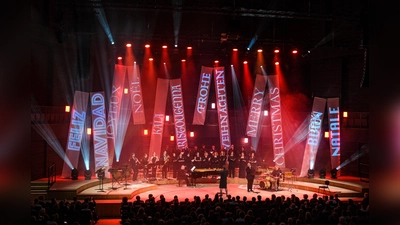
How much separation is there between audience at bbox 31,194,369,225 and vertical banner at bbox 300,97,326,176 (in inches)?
356

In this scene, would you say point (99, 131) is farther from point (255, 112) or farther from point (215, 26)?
point (215, 26)

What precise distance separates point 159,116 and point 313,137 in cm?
894

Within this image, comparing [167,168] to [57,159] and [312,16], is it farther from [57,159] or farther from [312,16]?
[312,16]

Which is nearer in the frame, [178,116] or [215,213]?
[215,213]

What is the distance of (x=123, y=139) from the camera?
70.2 feet

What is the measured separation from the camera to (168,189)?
17.8 metres

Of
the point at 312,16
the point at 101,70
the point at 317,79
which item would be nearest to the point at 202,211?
the point at 312,16

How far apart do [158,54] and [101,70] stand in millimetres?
3716

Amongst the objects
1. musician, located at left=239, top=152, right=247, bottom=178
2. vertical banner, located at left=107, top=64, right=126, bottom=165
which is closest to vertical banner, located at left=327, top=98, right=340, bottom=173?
musician, located at left=239, top=152, right=247, bottom=178

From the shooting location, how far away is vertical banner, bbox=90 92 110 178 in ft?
59.9

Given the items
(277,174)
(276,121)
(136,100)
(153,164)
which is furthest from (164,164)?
(276,121)

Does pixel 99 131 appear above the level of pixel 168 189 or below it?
above

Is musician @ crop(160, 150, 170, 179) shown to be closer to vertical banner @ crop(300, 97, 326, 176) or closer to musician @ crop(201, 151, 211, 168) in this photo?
musician @ crop(201, 151, 211, 168)

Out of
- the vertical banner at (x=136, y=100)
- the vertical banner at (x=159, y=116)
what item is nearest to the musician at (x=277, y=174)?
the vertical banner at (x=159, y=116)
